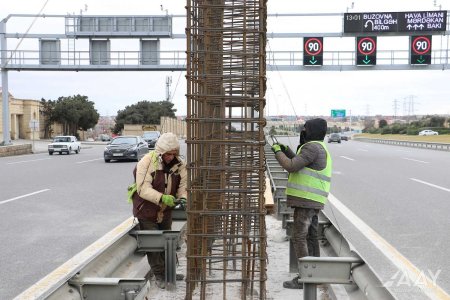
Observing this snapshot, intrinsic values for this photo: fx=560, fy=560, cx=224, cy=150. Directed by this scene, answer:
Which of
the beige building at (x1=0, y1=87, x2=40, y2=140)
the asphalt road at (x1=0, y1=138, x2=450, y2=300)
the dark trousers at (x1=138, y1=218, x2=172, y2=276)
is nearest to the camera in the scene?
the dark trousers at (x1=138, y1=218, x2=172, y2=276)

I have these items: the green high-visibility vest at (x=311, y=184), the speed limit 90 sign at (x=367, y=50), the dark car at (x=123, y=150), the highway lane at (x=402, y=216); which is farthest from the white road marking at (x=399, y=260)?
the speed limit 90 sign at (x=367, y=50)

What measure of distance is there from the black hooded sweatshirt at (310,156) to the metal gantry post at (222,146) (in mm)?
425

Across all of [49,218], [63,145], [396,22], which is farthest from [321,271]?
[63,145]

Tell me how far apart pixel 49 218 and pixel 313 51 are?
85.7 ft

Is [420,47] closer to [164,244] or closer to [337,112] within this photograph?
[164,244]

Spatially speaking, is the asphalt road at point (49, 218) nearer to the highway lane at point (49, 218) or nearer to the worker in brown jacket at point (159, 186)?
the highway lane at point (49, 218)

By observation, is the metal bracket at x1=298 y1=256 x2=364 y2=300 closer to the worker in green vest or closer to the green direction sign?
the worker in green vest

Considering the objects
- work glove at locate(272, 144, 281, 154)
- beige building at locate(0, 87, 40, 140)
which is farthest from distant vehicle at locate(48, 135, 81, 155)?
work glove at locate(272, 144, 281, 154)

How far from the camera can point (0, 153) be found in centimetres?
3594

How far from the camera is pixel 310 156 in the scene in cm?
561

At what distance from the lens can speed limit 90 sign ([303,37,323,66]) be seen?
3438cm

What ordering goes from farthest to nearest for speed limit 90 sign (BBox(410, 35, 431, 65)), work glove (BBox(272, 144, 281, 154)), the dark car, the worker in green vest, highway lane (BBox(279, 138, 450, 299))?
speed limit 90 sign (BBox(410, 35, 431, 65)) < the dark car < highway lane (BBox(279, 138, 450, 299)) < the worker in green vest < work glove (BBox(272, 144, 281, 154))

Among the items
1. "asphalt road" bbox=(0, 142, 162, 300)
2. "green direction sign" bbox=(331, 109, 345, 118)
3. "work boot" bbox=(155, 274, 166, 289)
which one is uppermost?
"green direction sign" bbox=(331, 109, 345, 118)

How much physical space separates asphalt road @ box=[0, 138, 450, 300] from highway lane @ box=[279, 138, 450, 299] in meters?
0.01
